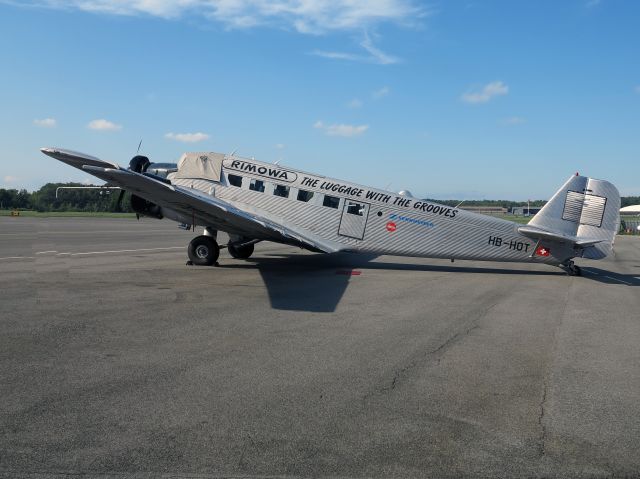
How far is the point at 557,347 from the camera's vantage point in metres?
8.35

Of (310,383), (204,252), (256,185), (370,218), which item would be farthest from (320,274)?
(310,383)

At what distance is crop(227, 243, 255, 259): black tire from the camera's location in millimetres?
19250

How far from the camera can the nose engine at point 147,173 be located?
18109 millimetres

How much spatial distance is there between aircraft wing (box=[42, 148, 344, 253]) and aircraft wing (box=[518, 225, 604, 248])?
613cm

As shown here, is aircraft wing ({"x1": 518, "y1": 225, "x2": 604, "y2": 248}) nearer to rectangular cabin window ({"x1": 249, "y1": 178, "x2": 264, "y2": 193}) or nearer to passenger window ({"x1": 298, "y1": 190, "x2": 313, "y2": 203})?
passenger window ({"x1": 298, "y1": 190, "x2": 313, "y2": 203})

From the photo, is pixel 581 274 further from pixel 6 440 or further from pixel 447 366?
pixel 6 440

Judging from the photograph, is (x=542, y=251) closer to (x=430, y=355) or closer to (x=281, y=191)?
(x=281, y=191)

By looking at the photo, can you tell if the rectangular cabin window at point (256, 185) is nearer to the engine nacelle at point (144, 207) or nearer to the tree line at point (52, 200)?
the engine nacelle at point (144, 207)

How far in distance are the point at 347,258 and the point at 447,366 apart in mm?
15643

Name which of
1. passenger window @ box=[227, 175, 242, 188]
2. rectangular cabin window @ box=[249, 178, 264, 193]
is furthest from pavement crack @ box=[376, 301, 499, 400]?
passenger window @ box=[227, 175, 242, 188]

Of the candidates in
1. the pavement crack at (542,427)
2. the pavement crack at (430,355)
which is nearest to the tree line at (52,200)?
the pavement crack at (430,355)

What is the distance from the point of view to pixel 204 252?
17.8 metres

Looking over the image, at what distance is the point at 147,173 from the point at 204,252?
3.77 m

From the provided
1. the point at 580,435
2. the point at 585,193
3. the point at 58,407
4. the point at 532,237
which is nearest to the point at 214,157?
the point at 532,237
